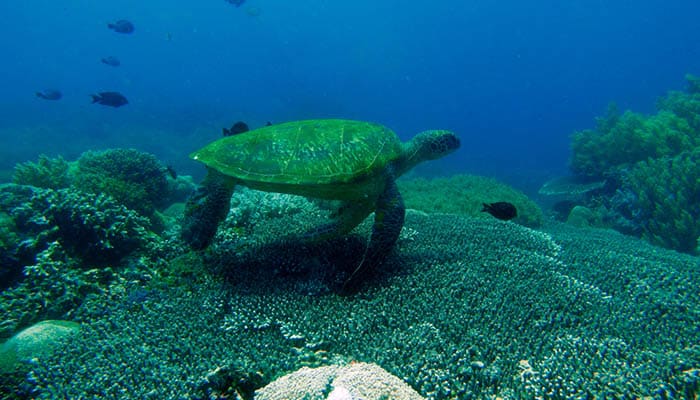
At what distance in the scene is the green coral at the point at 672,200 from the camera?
1034 cm

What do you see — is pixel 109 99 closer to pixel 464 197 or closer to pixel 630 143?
pixel 464 197

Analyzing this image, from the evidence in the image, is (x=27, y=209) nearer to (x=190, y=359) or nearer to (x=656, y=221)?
(x=190, y=359)

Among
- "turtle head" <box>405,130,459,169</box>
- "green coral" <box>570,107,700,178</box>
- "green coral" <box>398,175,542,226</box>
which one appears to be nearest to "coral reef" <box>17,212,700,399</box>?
"turtle head" <box>405,130,459,169</box>

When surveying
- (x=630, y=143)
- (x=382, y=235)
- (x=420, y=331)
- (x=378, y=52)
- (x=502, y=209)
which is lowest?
(x=420, y=331)

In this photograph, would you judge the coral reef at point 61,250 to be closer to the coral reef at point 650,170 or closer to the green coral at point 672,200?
the green coral at point 672,200

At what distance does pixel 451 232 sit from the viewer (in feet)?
20.5

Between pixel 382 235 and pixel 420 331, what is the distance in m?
1.42

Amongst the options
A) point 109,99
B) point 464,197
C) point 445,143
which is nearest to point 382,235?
point 445,143

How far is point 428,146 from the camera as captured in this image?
5863mm

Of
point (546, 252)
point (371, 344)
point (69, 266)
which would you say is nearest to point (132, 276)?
point (69, 266)

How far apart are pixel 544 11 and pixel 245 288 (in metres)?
161

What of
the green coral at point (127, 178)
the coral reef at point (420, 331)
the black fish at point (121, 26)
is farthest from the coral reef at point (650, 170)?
the black fish at point (121, 26)

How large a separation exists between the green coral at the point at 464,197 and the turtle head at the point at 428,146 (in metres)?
3.67

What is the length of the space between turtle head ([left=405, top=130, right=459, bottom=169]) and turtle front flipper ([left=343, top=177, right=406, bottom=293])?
1.19 m
